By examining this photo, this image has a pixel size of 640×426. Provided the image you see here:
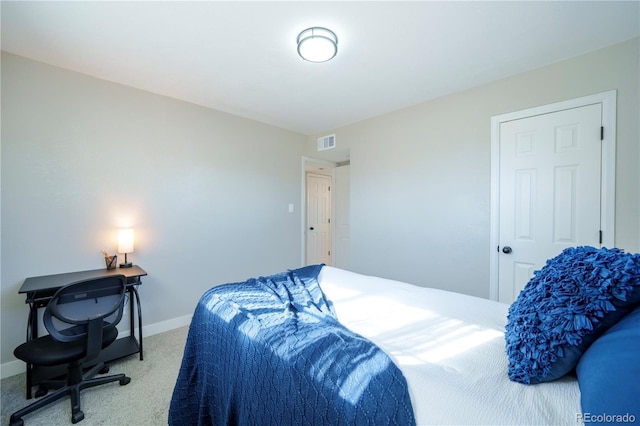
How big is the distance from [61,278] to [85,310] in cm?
81

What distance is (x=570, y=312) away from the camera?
0.79 meters

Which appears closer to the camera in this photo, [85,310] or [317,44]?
[85,310]

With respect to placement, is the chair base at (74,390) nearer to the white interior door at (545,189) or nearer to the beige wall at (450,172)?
the beige wall at (450,172)

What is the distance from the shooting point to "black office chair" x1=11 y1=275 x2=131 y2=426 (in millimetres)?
1619

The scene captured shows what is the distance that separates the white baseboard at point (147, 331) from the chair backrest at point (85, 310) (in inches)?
38.2

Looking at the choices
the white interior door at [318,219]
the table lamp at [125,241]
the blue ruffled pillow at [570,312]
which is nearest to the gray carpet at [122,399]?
the table lamp at [125,241]

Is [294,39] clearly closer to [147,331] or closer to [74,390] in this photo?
[74,390]

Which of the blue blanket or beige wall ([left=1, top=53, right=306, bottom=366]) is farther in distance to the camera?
beige wall ([left=1, top=53, right=306, bottom=366])

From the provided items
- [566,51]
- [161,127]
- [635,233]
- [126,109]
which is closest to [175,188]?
[161,127]

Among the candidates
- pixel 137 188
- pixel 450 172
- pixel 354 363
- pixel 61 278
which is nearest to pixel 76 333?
pixel 61 278

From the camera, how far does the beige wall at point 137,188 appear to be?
2.19 m

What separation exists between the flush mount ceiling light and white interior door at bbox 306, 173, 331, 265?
11.8 ft

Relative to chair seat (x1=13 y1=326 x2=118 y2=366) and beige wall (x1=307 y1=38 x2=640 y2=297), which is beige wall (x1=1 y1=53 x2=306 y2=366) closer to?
chair seat (x1=13 y1=326 x2=118 y2=366)

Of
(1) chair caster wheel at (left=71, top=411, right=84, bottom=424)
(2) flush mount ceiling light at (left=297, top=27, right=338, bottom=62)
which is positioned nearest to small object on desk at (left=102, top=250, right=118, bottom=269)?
(1) chair caster wheel at (left=71, top=411, right=84, bottom=424)
